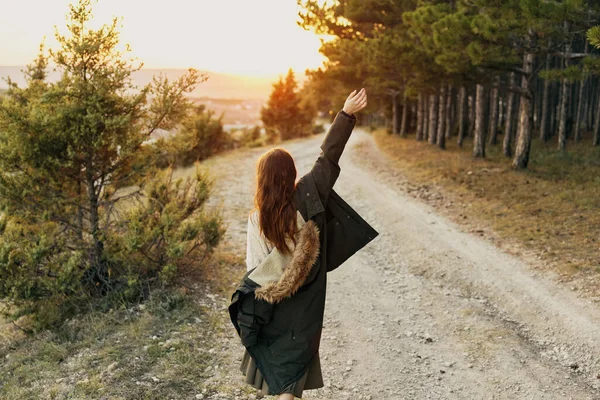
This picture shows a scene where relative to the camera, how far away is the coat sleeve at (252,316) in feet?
11.0

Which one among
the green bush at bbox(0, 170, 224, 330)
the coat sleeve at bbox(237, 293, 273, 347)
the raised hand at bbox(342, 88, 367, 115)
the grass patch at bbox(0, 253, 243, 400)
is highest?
the raised hand at bbox(342, 88, 367, 115)

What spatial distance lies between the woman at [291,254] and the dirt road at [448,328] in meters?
1.74

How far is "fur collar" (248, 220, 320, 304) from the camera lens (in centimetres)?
327

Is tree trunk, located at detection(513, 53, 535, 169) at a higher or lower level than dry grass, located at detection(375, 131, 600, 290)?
higher

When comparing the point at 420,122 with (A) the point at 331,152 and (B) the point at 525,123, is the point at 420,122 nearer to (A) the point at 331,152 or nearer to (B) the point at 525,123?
(B) the point at 525,123

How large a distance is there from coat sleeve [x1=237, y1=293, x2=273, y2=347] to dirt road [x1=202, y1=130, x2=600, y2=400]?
5.89 ft

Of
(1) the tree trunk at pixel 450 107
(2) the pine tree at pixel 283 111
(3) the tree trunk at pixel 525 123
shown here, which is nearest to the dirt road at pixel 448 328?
(3) the tree trunk at pixel 525 123

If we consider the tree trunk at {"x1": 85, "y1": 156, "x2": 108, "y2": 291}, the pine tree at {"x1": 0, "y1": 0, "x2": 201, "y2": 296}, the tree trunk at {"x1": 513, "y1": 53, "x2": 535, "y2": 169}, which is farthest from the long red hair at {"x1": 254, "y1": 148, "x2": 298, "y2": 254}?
the tree trunk at {"x1": 513, "y1": 53, "x2": 535, "y2": 169}

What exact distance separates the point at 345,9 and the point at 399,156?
7463 mm

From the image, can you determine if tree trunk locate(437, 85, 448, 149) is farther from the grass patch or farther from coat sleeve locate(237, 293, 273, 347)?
coat sleeve locate(237, 293, 273, 347)

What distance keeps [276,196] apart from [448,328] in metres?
4.21

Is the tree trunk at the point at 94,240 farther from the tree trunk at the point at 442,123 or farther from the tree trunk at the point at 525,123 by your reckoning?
the tree trunk at the point at 442,123

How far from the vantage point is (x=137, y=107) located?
724 cm

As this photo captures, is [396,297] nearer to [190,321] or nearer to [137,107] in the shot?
[190,321]
